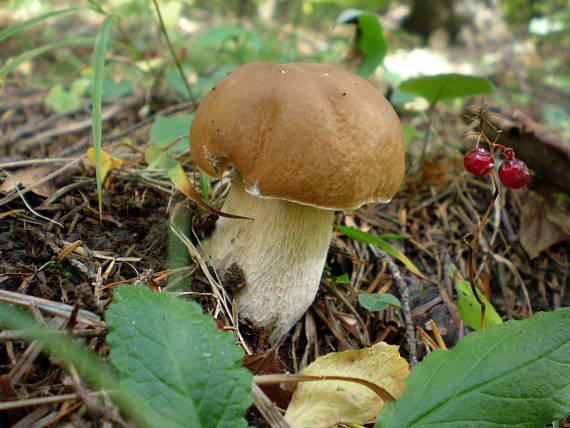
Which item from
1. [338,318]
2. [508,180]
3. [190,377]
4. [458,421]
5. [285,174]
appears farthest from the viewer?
[338,318]

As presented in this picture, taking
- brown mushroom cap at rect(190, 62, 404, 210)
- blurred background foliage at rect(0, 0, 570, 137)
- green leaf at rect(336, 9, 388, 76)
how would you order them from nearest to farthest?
brown mushroom cap at rect(190, 62, 404, 210), green leaf at rect(336, 9, 388, 76), blurred background foliage at rect(0, 0, 570, 137)

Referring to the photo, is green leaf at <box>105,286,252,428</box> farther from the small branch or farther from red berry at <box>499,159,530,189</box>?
red berry at <box>499,159,530,189</box>

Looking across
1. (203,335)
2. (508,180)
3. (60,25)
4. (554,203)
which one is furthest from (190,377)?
(60,25)

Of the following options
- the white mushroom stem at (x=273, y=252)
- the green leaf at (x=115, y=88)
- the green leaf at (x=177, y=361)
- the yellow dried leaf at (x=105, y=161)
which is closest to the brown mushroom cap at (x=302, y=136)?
the white mushroom stem at (x=273, y=252)

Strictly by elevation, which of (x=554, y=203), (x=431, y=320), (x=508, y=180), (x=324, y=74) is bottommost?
(x=431, y=320)

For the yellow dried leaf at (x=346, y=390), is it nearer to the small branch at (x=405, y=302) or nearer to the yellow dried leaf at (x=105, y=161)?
the small branch at (x=405, y=302)

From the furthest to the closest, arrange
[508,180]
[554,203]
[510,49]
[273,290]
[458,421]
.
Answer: [510,49]
[554,203]
[273,290]
[508,180]
[458,421]

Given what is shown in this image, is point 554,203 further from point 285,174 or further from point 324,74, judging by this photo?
point 285,174

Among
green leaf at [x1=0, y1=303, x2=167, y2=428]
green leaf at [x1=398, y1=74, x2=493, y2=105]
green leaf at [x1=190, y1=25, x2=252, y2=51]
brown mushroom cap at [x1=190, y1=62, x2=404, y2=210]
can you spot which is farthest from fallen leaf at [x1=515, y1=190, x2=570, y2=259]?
green leaf at [x1=190, y1=25, x2=252, y2=51]
